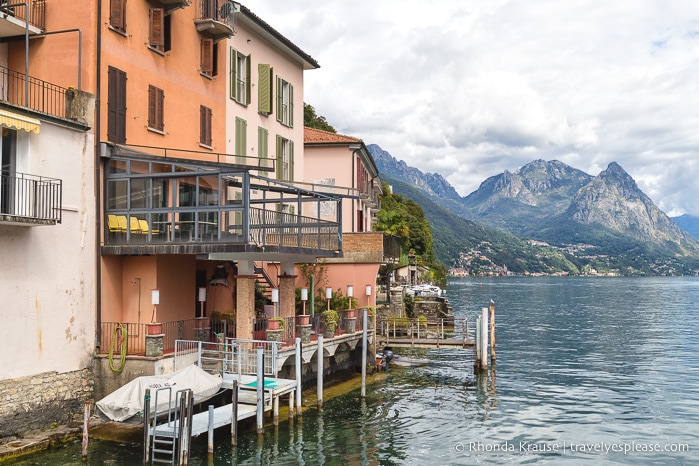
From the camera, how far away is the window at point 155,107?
24.4 meters

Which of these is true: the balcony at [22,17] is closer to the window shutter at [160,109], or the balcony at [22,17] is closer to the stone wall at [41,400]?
the window shutter at [160,109]

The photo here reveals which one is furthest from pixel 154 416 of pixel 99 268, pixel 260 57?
pixel 260 57

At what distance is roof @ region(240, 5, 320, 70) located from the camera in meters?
29.8

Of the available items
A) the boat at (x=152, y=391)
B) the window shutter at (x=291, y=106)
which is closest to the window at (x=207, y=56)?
the window shutter at (x=291, y=106)

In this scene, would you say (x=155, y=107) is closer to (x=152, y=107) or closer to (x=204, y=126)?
(x=152, y=107)

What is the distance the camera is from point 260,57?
32.5m

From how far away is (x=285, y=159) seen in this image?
3547 cm

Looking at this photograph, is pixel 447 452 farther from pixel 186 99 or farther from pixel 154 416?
pixel 186 99

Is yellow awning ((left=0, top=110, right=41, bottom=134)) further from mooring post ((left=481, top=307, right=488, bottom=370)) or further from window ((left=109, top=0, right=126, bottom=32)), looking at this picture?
mooring post ((left=481, top=307, right=488, bottom=370))

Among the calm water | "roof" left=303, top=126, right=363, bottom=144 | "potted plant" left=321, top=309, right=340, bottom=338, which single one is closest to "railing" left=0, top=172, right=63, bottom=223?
the calm water

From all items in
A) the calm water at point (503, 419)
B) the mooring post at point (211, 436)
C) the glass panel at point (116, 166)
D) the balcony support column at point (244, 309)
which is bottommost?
the calm water at point (503, 419)

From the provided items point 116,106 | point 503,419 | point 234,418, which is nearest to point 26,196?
point 116,106

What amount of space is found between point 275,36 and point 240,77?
3127 millimetres

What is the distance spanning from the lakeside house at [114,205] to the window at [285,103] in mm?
5325
